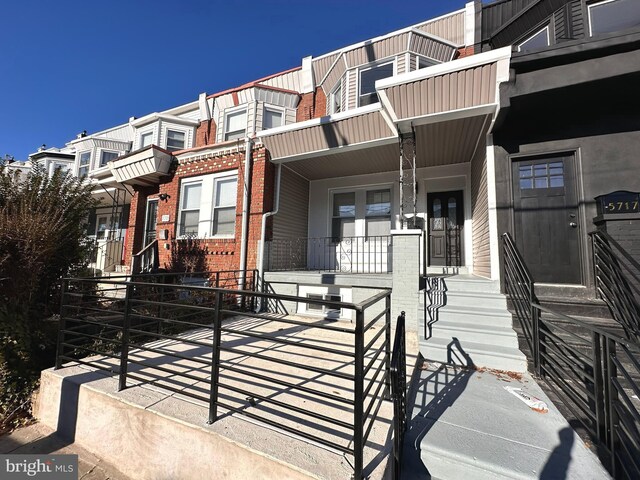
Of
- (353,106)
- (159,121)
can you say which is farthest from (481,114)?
(159,121)

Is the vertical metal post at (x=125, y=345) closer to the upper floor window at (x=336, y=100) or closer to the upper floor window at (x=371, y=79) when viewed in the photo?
the upper floor window at (x=371, y=79)

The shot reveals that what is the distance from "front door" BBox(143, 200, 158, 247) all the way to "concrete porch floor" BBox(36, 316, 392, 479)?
6.80 metres

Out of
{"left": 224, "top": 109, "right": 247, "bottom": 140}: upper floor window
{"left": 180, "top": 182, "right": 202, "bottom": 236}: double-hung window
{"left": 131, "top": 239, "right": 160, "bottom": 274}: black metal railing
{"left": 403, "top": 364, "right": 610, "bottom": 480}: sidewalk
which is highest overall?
{"left": 224, "top": 109, "right": 247, "bottom": 140}: upper floor window

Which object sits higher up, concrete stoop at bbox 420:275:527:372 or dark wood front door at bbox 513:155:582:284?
dark wood front door at bbox 513:155:582:284

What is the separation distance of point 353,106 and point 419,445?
7.19 m

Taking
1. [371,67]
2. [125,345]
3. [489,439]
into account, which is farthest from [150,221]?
[489,439]

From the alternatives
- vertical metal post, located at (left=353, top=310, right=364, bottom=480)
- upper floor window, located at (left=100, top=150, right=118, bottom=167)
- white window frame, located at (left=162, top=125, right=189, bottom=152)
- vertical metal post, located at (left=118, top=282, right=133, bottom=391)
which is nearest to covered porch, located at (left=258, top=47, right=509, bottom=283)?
vertical metal post, located at (left=353, top=310, right=364, bottom=480)

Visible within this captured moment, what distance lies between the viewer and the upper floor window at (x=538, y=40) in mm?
5582

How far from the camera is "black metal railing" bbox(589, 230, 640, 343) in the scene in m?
3.16

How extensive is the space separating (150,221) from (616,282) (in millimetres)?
11287

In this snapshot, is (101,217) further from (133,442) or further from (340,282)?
(133,442)

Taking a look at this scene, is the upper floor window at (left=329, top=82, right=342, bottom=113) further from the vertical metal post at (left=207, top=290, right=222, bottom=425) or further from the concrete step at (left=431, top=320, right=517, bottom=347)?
the vertical metal post at (left=207, top=290, right=222, bottom=425)

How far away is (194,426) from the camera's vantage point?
2.04m

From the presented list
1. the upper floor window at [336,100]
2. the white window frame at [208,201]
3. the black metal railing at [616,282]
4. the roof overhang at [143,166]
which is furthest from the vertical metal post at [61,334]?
the upper floor window at [336,100]
